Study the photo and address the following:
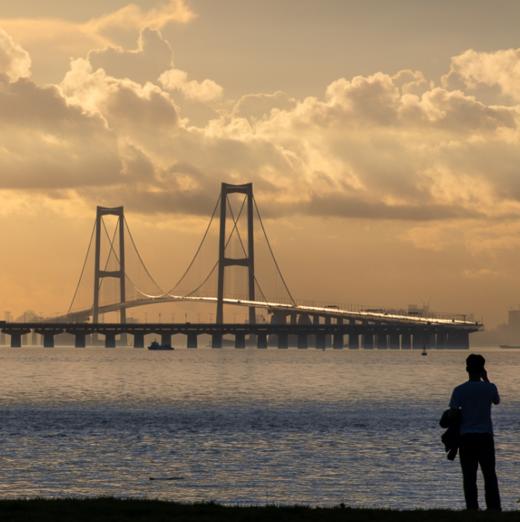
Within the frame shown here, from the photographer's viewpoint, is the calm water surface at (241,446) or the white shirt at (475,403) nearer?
the white shirt at (475,403)

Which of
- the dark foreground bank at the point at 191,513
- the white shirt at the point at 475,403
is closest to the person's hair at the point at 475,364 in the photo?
the white shirt at the point at 475,403

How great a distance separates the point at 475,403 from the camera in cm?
2014

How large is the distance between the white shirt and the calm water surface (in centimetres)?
1021

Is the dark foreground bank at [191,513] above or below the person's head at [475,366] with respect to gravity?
below

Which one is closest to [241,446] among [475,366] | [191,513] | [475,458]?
[191,513]

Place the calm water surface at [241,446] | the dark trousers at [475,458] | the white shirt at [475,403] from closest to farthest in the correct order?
1. the white shirt at [475,403]
2. the dark trousers at [475,458]
3. the calm water surface at [241,446]

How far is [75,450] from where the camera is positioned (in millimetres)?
44969

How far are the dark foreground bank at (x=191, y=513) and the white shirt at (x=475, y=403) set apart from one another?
4.09ft

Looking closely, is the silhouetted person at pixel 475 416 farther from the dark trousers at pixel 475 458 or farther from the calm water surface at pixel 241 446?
the calm water surface at pixel 241 446

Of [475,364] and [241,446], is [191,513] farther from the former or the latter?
[241,446]

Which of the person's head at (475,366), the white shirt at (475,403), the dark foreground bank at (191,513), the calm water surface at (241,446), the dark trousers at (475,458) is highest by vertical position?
the person's head at (475,366)

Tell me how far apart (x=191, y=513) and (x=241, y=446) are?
26.1 m

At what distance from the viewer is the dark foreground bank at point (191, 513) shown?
20125 millimetres

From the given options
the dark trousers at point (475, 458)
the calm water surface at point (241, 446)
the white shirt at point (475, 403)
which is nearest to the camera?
the white shirt at point (475, 403)
